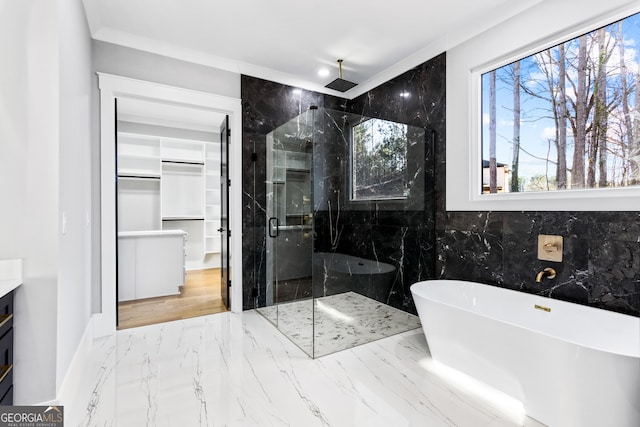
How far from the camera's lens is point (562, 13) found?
212cm

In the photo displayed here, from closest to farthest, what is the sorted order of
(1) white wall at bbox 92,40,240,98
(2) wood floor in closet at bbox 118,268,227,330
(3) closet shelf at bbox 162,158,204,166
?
(1) white wall at bbox 92,40,240,98 → (2) wood floor in closet at bbox 118,268,227,330 → (3) closet shelf at bbox 162,158,204,166

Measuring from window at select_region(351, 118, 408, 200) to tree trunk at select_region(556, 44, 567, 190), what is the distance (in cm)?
121

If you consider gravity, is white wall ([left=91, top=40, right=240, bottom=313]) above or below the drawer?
above

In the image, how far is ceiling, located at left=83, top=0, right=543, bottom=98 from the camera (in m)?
2.39

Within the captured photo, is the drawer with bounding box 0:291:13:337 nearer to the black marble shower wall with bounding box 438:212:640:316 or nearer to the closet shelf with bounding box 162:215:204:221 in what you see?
the black marble shower wall with bounding box 438:212:640:316

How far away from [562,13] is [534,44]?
0.23 metres

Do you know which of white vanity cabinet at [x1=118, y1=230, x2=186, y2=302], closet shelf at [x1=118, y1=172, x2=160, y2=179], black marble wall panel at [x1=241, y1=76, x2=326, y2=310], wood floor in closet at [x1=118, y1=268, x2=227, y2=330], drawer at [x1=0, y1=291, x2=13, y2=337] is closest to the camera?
drawer at [x1=0, y1=291, x2=13, y2=337]

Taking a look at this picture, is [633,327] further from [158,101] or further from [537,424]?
[158,101]

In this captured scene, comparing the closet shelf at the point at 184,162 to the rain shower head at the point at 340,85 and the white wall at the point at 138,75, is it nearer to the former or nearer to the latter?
the white wall at the point at 138,75

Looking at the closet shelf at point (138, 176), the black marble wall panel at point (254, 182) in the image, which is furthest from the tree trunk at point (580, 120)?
the closet shelf at point (138, 176)

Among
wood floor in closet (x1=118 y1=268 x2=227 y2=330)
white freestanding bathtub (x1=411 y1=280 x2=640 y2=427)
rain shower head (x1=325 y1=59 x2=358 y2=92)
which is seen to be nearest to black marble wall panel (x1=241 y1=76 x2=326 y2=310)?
wood floor in closet (x1=118 y1=268 x2=227 y2=330)

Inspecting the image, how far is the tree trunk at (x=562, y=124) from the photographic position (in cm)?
222

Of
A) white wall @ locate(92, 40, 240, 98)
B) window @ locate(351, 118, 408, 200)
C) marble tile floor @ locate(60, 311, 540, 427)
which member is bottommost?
marble tile floor @ locate(60, 311, 540, 427)

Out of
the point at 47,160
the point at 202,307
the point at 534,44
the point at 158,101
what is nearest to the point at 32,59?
the point at 47,160
